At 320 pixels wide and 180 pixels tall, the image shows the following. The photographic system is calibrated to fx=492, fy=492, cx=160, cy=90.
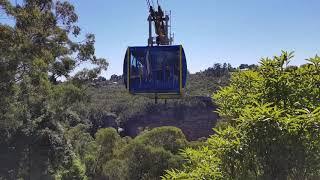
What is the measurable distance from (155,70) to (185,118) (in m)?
47.8

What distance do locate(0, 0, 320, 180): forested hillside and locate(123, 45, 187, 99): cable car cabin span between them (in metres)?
2.38

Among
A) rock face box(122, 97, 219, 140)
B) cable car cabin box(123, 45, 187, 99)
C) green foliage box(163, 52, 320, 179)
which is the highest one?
cable car cabin box(123, 45, 187, 99)

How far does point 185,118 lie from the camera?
64500 millimetres

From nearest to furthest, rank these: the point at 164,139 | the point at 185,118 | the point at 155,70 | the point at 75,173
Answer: the point at 155,70 < the point at 164,139 < the point at 75,173 < the point at 185,118

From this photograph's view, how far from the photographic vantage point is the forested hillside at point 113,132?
3.65 meters

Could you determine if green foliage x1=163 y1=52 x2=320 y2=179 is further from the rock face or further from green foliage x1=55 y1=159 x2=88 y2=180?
the rock face

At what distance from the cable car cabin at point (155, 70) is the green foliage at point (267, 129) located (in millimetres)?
12311

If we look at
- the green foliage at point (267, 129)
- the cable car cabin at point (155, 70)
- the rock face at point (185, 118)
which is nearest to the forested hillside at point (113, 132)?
the green foliage at point (267, 129)

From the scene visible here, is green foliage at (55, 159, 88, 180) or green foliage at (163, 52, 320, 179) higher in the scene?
green foliage at (163, 52, 320, 179)

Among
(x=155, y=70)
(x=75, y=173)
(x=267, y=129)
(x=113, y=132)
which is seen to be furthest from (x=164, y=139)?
(x=267, y=129)

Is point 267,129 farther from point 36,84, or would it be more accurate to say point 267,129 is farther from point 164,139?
point 164,139

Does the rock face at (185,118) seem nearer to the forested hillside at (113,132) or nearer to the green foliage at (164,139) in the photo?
the forested hillside at (113,132)

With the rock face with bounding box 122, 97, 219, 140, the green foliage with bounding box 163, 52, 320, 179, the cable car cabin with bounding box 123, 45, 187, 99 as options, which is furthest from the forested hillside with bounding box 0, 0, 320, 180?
the rock face with bounding box 122, 97, 219, 140

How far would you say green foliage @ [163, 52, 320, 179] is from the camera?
11.8 ft
